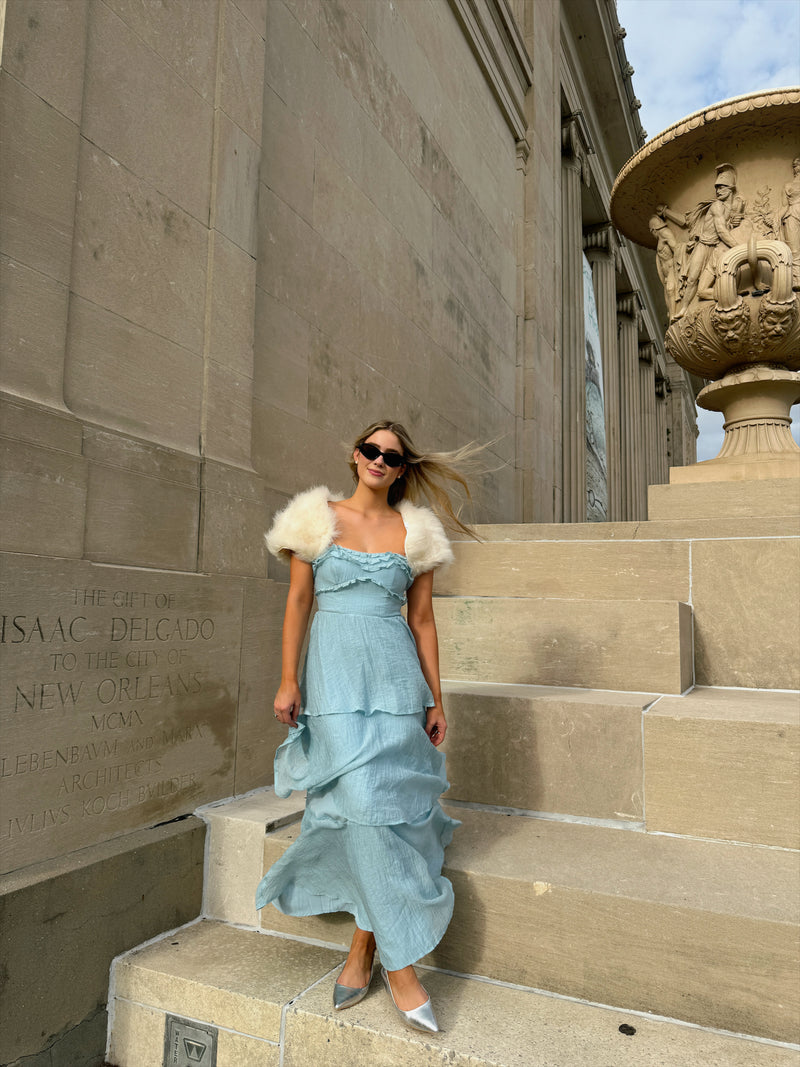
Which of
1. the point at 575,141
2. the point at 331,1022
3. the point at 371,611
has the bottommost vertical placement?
the point at 331,1022

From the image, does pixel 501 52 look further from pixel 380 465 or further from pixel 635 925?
pixel 635 925

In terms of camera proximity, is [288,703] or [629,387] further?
[629,387]

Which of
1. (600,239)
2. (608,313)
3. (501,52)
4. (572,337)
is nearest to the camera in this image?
(501,52)

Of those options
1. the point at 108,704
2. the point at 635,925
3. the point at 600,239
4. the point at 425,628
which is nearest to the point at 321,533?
the point at 425,628

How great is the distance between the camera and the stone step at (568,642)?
3656mm

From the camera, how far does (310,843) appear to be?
2.45m

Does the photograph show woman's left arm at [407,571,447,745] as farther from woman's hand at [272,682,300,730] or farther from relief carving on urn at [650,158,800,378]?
relief carving on urn at [650,158,800,378]

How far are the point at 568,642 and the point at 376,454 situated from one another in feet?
5.86

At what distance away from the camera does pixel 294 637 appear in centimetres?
253

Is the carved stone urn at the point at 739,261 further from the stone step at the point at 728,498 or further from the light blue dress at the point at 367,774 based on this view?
the light blue dress at the point at 367,774

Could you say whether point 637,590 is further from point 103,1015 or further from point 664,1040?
point 103,1015

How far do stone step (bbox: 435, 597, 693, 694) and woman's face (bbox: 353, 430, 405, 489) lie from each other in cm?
165

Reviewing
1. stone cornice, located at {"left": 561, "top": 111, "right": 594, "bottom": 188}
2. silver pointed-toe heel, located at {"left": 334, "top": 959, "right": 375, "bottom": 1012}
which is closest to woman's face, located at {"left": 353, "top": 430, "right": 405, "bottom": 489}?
silver pointed-toe heel, located at {"left": 334, "top": 959, "right": 375, "bottom": 1012}

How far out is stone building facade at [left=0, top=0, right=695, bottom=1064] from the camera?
8.25 ft
